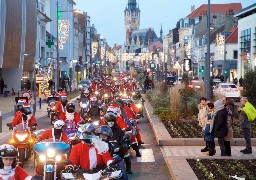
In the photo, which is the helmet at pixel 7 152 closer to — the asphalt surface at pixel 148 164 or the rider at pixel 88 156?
the rider at pixel 88 156

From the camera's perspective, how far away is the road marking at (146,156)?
1488 centimetres

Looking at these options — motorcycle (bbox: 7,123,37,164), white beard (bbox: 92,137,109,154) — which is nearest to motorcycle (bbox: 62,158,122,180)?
white beard (bbox: 92,137,109,154)

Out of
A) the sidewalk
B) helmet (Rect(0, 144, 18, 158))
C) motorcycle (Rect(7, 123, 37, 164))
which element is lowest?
the sidewalk

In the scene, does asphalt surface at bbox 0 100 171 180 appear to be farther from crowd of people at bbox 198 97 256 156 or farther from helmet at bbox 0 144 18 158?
helmet at bbox 0 144 18 158

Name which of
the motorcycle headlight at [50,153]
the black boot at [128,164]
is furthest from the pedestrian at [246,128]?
the motorcycle headlight at [50,153]

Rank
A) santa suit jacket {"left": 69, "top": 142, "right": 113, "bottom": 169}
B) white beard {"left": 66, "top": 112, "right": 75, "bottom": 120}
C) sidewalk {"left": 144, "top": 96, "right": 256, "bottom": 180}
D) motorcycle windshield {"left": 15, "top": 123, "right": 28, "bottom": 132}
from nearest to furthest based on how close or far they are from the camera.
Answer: santa suit jacket {"left": 69, "top": 142, "right": 113, "bottom": 169}, sidewalk {"left": 144, "top": 96, "right": 256, "bottom": 180}, motorcycle windshield {"left": 15, "top": 123, "right": 28, "bottom": 132}, white beard {"left": 66, "top": 112, "right": 75, "bottom": 120}

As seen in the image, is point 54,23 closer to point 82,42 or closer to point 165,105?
point 82,42

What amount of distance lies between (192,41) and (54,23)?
106 feet

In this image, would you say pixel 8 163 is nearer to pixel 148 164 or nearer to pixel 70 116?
pixel 70 116

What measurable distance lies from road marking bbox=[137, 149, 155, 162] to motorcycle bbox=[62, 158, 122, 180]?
280 inches

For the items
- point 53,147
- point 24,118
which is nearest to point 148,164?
point 24,118

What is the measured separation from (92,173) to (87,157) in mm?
561

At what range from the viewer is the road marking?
48.8ft

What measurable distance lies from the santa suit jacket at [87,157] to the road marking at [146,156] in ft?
22.1
